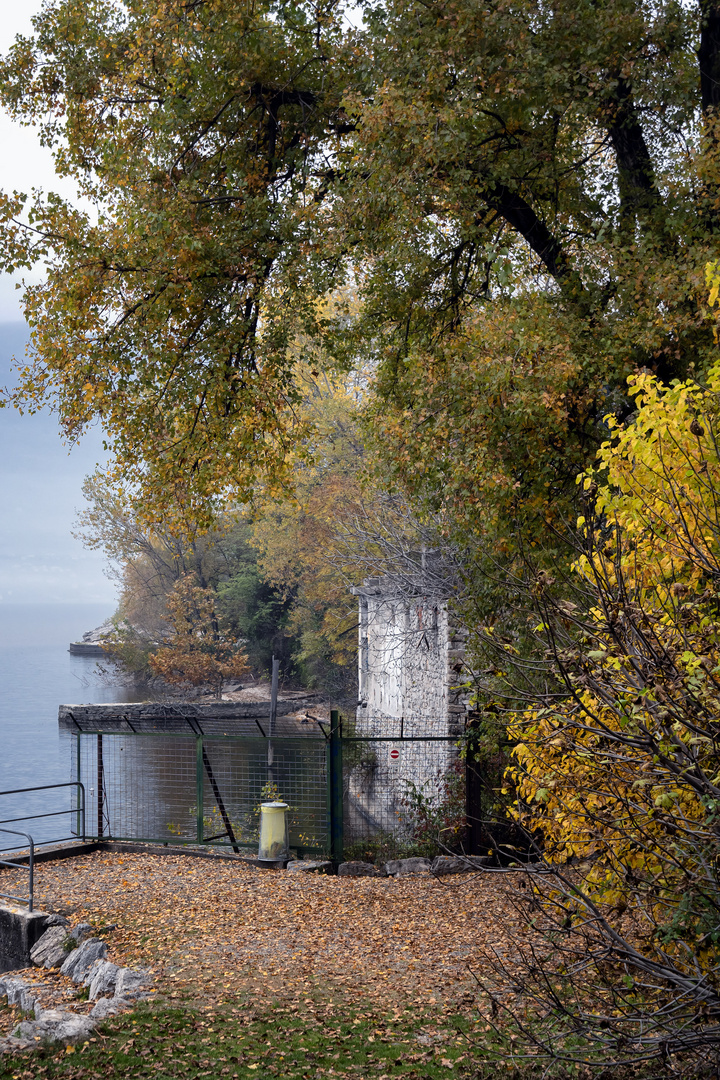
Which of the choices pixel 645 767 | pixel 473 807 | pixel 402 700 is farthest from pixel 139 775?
pixel 645 767

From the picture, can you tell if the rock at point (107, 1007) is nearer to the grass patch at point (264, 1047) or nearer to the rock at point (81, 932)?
the grass patch at point (264, 1047)

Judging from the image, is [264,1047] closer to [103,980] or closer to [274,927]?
[103,980]

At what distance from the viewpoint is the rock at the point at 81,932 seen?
28.1 ft

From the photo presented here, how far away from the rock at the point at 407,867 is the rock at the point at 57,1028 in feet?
19.0

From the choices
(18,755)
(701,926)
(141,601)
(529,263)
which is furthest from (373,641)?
(141,601)

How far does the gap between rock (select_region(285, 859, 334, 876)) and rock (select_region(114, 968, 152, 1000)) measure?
432 centimetres

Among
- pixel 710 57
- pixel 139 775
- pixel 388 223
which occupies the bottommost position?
pixel 139 775

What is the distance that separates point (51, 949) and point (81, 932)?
284 mm

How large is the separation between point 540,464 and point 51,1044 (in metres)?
6.66

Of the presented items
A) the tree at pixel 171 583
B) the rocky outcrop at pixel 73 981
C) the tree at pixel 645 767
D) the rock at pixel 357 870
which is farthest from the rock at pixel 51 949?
the tree at pixel 171 583

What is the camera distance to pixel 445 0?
983 centimetres

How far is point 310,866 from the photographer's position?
1170cm

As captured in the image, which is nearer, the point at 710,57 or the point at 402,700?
the point at 710,57

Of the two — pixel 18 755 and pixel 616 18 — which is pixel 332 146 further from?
pixel 18 755
